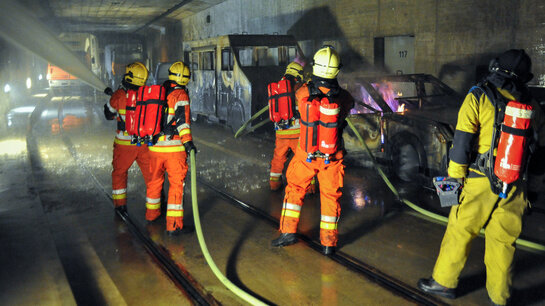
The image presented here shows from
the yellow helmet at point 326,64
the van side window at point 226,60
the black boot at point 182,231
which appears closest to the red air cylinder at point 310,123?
the yellow helmet at point 326,64

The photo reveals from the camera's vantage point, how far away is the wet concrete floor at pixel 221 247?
3807 mm

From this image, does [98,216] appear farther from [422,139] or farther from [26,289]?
[422,139]

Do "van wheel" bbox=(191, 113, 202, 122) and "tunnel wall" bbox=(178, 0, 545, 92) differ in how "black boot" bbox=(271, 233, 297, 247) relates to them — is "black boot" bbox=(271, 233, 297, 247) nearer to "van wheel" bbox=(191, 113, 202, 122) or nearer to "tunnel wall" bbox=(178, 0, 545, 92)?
"tunnel wall" bbox=(178, 0, 545, 92)

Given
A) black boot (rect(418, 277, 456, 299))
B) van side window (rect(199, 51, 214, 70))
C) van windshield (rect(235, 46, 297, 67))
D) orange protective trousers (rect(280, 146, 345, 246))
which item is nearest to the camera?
black boot (rect(418, 277, 456, 299))

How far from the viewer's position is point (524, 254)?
450 cm

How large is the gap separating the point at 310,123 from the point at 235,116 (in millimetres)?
7502

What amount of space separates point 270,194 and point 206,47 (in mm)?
7193

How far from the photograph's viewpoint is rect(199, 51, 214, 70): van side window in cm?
1273

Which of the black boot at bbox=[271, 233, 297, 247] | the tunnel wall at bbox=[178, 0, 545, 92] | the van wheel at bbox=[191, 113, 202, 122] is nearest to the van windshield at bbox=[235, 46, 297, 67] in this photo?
the tunnel wall at bbox=[178, 0, 545, 92]

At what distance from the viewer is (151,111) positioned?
192 inches

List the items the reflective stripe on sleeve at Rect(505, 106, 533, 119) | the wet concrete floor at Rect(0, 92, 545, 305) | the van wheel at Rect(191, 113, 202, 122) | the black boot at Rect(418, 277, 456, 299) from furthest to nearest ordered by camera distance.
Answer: the van wheel at Rect(191, 113, 202, 122) → the wet concrete floor at Rect(0, 92, 545, 305) → the black boot at Rect(418, 277, 456, 299) → the reflective stripe on sleeve at Rect(505, 106, 533, 119)

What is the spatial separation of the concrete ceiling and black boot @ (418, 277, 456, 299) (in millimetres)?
19599

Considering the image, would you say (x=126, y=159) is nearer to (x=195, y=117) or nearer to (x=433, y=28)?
(x=433, y=28)

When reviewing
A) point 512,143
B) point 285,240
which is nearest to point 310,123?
point 285,240
